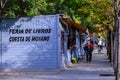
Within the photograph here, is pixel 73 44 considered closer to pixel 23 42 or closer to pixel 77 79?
pixel 23 42

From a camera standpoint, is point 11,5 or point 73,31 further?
point 73,31

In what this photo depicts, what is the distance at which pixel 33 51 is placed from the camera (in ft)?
98.2

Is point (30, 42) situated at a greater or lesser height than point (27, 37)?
lesser

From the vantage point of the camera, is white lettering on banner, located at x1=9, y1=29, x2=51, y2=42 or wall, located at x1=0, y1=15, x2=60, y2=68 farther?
white lettering on banner, located at x1=9, y1=29, x2=51, y2=42

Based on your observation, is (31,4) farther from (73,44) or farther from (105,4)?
(73,44)

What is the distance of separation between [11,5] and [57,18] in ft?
9.32

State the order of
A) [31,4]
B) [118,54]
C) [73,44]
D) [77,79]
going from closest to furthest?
[118,54] < [77,79] < [31,4] < [73,44]

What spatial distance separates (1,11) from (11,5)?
0.69 meters

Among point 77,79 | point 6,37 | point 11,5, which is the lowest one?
point 77,79

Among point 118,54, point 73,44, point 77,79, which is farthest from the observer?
point 73,44

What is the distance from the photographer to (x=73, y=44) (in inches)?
1548

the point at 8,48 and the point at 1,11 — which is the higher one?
the point at 1,11

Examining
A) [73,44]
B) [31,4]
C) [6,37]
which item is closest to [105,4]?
[31,4]

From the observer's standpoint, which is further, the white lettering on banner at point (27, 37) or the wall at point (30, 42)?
the white lettering on banner at point (27, 37)
